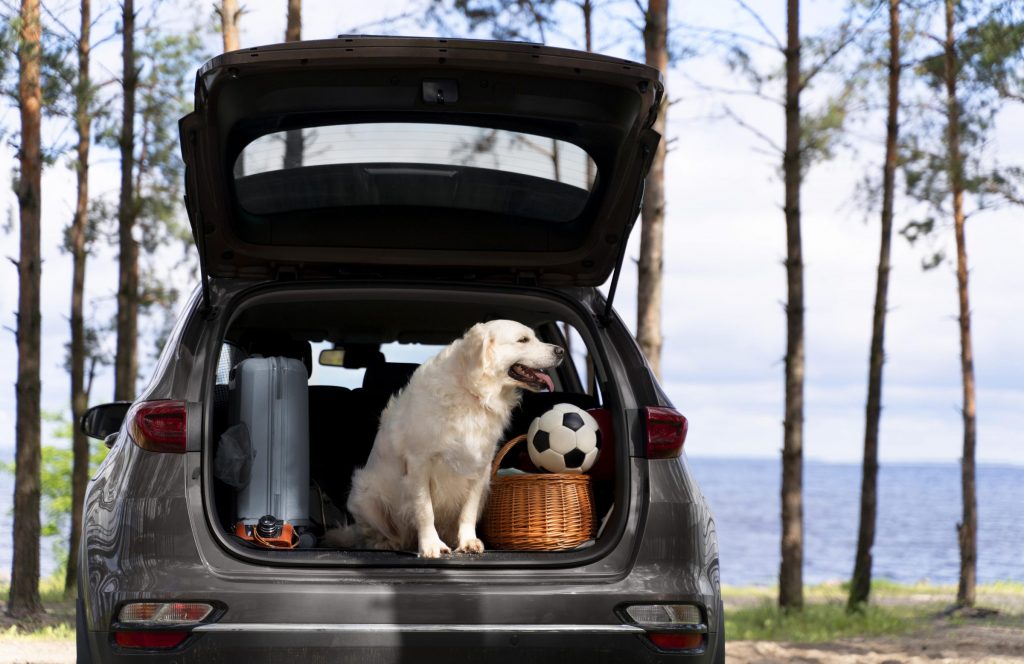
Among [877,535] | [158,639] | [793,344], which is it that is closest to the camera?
[158,639]

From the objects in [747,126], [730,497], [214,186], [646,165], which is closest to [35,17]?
[747,126]

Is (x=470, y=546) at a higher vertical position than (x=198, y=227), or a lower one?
lower

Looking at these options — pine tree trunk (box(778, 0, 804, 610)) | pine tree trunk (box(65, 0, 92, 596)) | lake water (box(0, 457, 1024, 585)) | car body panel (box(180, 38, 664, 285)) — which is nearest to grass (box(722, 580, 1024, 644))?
pine tree trunk (box(778, 0, 804, 610))

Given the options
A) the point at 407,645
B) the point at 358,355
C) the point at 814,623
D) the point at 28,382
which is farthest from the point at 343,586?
the point at 814,623

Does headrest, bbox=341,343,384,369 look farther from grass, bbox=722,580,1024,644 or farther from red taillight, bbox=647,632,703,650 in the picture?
grass, bbox=722,580,1024,644

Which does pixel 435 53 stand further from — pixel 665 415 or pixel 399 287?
pixel 665 415

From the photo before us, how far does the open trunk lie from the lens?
12.1ft

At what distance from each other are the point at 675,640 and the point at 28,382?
953 cm

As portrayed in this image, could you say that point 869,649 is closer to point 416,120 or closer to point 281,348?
point 281,348

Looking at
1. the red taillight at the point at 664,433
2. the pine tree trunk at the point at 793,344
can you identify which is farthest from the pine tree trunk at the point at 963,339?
the red taillight at the point at 664,433

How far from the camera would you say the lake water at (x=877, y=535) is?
117ft

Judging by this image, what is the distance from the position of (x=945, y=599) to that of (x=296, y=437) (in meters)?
14.6

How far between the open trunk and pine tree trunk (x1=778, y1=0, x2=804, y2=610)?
21.9 ft

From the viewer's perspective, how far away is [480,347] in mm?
4324
